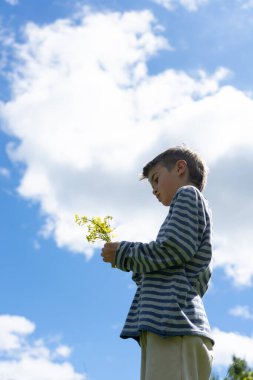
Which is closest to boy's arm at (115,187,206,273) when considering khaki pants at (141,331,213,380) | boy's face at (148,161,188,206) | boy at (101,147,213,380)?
boy at (101,147,213,380)

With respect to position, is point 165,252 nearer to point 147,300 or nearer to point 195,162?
point 147,300

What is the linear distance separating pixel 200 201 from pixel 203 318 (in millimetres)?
705

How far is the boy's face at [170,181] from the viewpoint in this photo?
397 cm

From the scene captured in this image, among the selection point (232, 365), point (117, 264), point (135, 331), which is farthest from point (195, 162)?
point (232, 365)

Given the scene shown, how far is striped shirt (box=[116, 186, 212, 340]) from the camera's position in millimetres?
3375

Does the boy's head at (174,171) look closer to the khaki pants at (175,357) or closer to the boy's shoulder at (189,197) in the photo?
the boy's shoulder at (189,197)

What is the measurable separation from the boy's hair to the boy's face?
0.03 m

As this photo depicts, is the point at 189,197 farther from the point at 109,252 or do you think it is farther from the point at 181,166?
the point at 109,252

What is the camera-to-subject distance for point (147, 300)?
346 centimetres

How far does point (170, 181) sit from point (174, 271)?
676 mm

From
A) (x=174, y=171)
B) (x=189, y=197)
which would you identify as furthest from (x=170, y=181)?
(x=189, y=197)

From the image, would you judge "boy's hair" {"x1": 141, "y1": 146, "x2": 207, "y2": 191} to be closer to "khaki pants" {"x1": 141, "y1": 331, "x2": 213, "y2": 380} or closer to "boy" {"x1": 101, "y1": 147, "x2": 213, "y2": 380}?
"boy" {"x1": 101, "y1": 147, "x2": 213, "y2": 380}

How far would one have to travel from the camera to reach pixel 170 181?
3.98 m

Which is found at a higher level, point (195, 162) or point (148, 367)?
point (195, 162)
